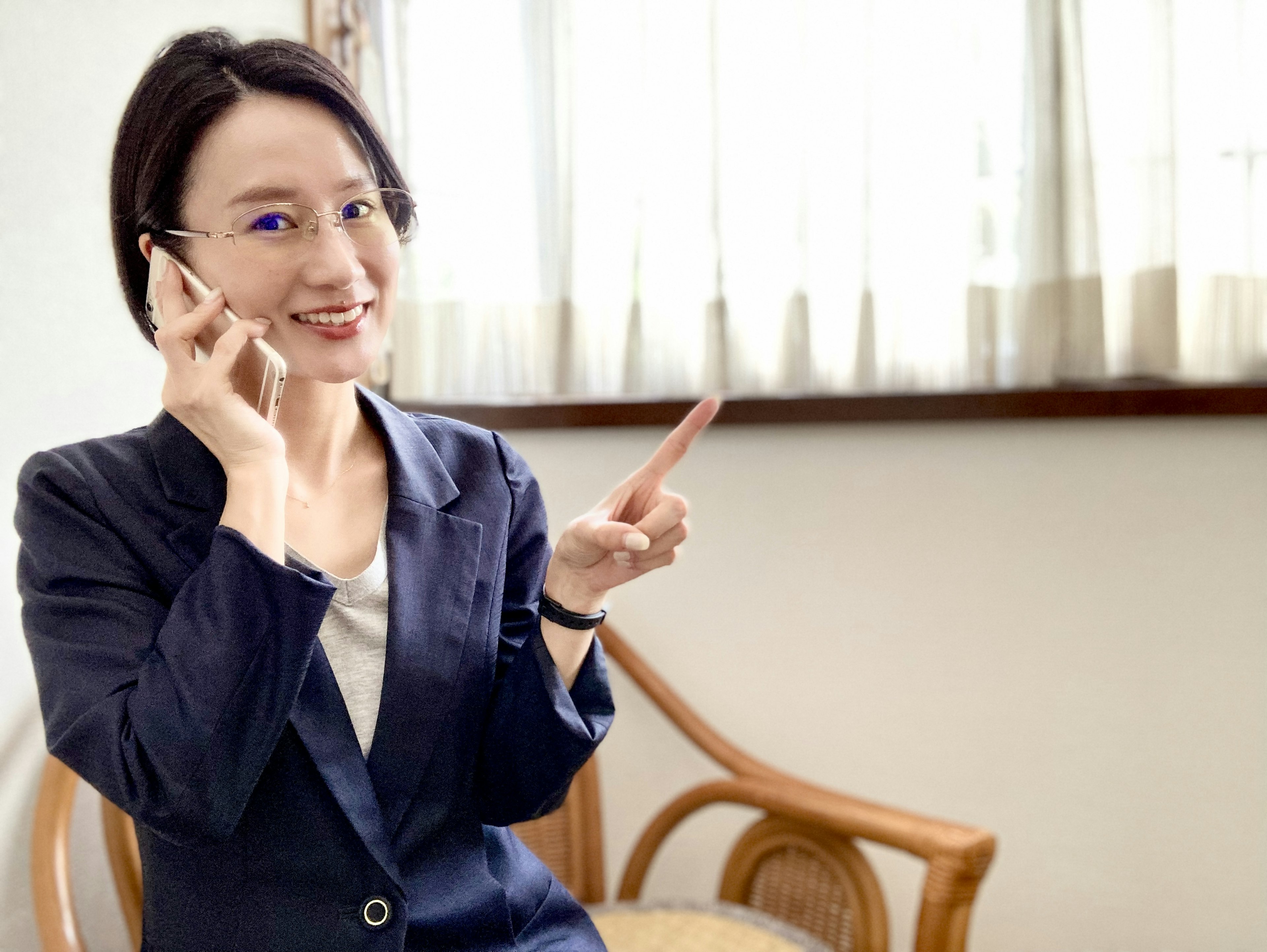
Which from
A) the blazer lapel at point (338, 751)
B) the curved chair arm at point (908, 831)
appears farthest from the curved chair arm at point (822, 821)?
the blazer lapel at point (338, 751)

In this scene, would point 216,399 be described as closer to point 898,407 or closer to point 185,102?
point 185,102

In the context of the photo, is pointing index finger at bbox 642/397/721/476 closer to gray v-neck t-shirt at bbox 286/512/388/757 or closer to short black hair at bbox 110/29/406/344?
gray v-neck t-shirt at bbox 286/512/388/757

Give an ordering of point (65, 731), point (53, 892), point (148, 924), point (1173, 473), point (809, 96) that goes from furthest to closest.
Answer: point (809, 96) < point (1173, 473) < point (53, 892) < point (148, 924) < point (65, 731)

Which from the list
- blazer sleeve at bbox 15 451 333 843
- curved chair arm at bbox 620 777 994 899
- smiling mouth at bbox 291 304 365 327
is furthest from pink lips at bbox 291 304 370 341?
curved chair arm at bbox 620 777 994 899

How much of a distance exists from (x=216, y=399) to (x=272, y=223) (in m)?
0.18

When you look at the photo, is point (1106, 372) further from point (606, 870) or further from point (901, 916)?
point (606, 870)

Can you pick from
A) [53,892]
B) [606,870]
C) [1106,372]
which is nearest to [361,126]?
[53,892]

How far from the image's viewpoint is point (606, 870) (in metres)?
2.16

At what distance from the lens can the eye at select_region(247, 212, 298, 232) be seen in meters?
1.00

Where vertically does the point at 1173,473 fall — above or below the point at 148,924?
above

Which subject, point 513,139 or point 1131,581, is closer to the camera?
point 1131,581

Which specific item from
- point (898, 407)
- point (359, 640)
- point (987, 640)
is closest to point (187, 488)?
point (359, 640)

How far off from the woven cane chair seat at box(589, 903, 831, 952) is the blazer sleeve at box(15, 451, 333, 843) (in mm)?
845

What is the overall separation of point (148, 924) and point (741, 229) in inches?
57.8
